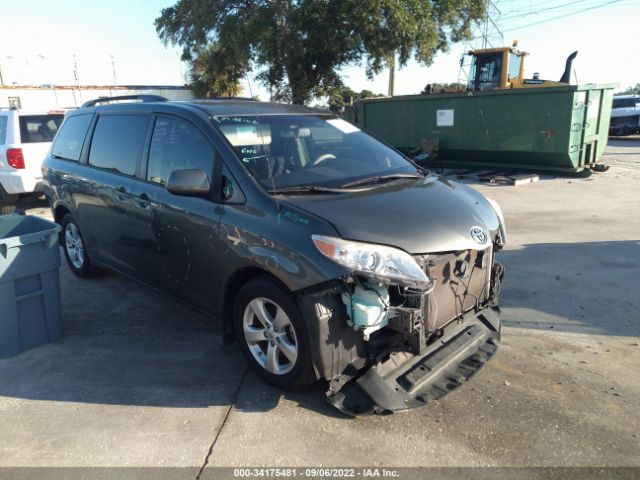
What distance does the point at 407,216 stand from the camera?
319cm

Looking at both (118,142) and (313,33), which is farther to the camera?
(313,33)

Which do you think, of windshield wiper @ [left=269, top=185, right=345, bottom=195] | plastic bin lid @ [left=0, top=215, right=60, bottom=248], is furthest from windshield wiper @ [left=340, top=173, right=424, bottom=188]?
plastic bin lid @ [left=0, top=215, right=60, bottom=248]

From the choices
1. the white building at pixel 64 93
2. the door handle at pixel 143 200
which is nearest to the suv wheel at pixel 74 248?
the door handle at pixel 143 200

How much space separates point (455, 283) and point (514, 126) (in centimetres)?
1035

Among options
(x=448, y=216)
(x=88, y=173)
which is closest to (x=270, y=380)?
(x=448, y=216)

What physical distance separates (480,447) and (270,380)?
4.45 ft

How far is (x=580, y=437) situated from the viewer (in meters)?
2.90

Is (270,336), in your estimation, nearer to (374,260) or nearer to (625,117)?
(374,260)

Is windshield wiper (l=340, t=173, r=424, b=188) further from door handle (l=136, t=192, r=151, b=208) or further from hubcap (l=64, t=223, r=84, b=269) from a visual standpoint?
hubcap (l=64, t=223, r=84, b=269)

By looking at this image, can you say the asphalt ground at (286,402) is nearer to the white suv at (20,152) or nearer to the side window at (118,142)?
the side window at (118,142)

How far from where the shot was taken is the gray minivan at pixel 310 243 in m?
2.92

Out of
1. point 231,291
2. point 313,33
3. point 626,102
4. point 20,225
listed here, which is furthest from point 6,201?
point 626,102

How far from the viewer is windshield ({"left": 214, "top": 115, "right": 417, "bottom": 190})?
11.7 feet

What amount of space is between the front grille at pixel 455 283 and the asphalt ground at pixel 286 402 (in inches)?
21.2
